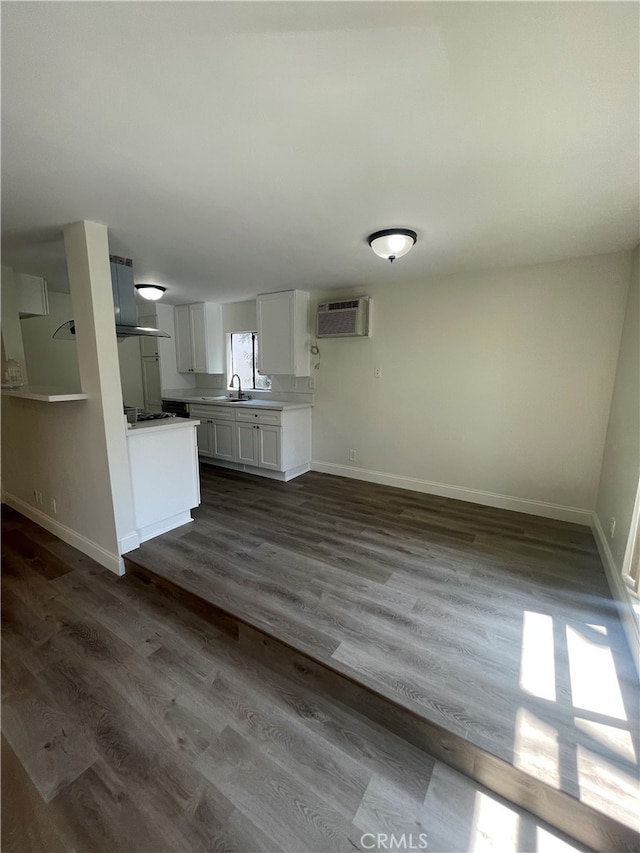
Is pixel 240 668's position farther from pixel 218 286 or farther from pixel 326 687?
pixel 218 286

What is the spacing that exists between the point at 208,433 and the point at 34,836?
3.78m

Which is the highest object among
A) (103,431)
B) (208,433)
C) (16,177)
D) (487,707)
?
(16,177)

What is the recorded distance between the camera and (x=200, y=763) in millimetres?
1345

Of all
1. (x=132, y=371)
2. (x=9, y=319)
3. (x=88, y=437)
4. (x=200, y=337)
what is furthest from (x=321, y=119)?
(x=132, y=371)

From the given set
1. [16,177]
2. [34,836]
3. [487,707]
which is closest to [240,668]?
[34,836]

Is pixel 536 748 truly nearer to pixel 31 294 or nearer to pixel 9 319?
pixel 9 319

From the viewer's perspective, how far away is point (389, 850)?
110 cm

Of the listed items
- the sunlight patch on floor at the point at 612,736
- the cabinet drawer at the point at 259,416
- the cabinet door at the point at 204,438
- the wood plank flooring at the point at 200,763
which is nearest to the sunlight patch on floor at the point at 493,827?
the wood plank flooring at the point at 200,763

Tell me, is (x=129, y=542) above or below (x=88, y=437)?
below

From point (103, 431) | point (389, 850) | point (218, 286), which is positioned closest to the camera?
point (389, 850)

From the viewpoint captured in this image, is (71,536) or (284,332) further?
(284,332)

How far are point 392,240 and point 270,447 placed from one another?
263 cm

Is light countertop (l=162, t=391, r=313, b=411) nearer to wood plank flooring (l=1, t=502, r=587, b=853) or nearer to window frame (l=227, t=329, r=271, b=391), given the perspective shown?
window frame (l=227, t=329, r=271, b=391)

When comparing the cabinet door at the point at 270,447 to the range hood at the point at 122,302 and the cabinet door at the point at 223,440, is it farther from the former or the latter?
the range hood at the point at 122,302
